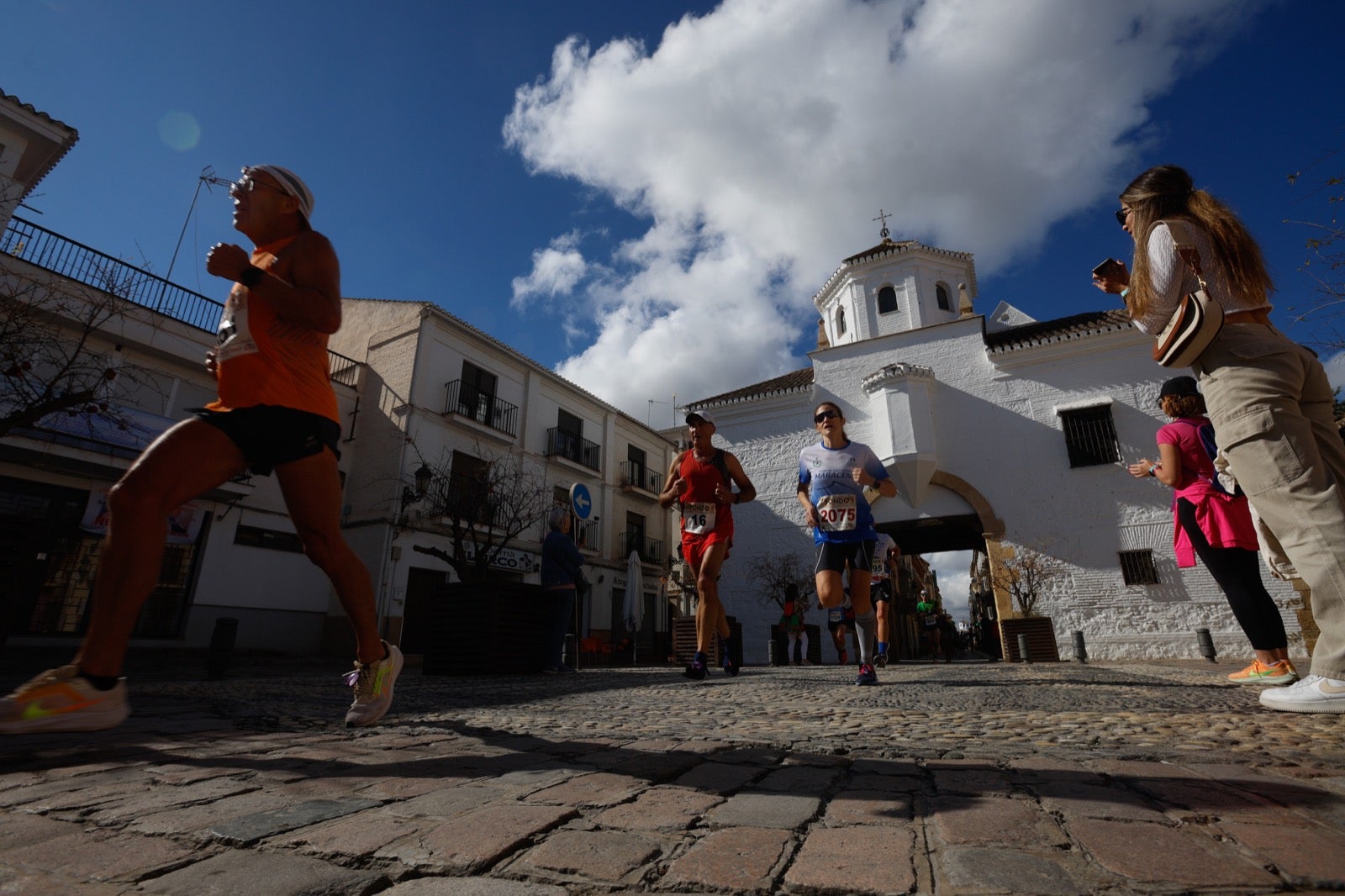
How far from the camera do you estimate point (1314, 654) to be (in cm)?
252

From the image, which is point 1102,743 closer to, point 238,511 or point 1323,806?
point 1323,806

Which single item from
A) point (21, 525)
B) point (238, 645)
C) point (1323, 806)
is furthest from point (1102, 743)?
point (238, 645)

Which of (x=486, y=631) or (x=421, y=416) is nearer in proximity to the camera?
(x=486, y=631)

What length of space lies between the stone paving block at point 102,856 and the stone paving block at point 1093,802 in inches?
62.0

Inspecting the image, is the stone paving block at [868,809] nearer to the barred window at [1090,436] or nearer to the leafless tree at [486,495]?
the leafless tree at [486,495]

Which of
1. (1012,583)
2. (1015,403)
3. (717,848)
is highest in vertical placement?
(1015,403)

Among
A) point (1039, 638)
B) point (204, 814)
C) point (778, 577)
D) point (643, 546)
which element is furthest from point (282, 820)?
point (643, 546)

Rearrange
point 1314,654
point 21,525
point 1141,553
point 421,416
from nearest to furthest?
1. point 1314,654
2. point 21,525
3. point 1141,553
4. point 421,416

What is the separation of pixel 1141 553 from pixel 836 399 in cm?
837

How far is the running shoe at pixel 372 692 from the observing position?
2.49m

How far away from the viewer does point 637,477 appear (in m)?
27.7

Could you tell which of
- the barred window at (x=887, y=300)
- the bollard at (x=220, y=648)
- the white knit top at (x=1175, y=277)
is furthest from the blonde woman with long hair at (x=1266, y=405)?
the barred window at (x=887, y=300)

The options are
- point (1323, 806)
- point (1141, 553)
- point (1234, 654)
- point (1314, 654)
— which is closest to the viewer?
point (1323, 806)

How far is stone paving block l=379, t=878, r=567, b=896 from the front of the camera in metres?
0.92
